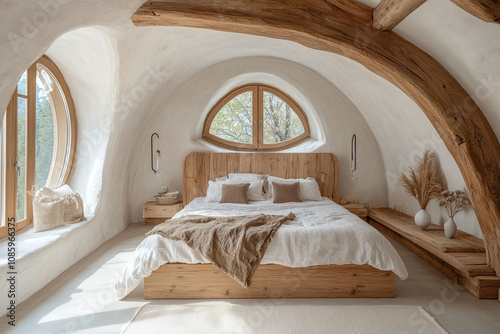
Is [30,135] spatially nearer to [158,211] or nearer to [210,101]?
[158,211]

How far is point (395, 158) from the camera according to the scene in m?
4.79

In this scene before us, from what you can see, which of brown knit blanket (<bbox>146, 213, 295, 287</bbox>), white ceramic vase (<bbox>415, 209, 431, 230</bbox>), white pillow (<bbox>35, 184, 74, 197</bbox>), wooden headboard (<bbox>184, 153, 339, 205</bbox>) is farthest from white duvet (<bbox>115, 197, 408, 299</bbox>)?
wooden headboard (<bbox>184, 153, 339, 205</bbox>)

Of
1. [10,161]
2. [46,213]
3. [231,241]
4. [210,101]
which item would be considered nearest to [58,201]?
[46,213]

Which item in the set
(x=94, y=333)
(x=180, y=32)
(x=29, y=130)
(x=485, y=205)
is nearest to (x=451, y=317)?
(x=485, y=205)

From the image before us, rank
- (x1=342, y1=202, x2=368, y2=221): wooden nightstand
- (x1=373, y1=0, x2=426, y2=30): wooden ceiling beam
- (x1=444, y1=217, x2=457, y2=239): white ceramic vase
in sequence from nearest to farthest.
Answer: (x1=373, y1=0, x2=426, y2=30): wooden ceiling beam
(x1=444, y1=217, x2=457, y2=239): white ceramic vase
(x1=342, y1=202, x2=368, y2=221): wooden nightstand

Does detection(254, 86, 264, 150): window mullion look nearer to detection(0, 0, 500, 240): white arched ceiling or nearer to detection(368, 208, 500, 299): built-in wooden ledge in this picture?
detection(0, 0, 500, 240): white arched ceiling

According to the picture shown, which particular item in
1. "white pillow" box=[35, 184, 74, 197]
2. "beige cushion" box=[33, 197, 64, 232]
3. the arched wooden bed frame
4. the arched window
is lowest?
the arched wooden bed frame

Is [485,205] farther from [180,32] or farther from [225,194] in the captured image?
[180,32]

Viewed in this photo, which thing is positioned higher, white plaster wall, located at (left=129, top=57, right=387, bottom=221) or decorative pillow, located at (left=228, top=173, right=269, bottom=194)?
white plaster wall, located at (left=129, top=57, right=387, bottom=221)

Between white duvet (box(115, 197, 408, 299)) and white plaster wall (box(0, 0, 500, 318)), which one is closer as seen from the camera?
white plaster wall (box(0, 0, 500, 318))

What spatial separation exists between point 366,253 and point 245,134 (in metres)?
3.38

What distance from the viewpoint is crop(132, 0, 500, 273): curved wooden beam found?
2592 mm

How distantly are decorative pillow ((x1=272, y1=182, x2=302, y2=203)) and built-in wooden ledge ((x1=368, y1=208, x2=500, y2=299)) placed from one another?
1157 mm

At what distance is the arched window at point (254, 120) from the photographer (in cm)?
559
